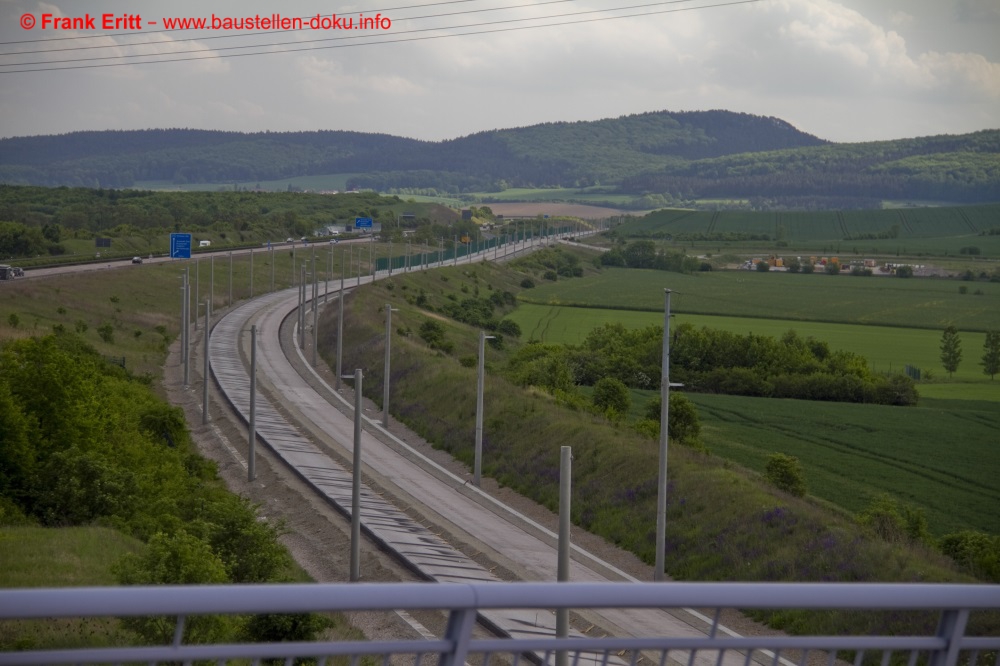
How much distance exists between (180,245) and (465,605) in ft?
335

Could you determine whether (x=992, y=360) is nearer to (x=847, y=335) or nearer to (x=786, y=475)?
(x=847, y=335)

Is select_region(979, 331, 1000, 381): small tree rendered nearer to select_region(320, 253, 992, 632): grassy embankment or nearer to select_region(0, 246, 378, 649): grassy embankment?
select_region(320, 253, 992, 632): grassy embankment

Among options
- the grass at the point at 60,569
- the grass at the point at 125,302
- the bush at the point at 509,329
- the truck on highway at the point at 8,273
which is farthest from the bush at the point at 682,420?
the truck on highway at the point at 8,273

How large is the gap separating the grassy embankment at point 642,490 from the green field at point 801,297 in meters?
62.1

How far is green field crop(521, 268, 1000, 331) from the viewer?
128m

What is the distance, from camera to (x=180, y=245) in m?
103

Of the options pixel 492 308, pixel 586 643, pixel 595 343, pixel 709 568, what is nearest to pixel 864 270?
pixel 492 308

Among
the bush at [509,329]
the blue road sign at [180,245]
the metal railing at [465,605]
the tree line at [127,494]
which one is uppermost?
the metal railing at [465,605]

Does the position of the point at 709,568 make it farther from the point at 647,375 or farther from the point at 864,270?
the point at 864,270

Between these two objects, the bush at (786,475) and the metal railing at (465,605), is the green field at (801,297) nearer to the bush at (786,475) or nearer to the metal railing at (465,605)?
the bush at (786,475)

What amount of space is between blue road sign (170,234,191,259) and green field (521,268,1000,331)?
44.3 metres

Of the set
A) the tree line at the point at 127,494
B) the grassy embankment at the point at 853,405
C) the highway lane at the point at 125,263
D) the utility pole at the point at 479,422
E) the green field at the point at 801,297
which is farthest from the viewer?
the green field at the point at 801,297

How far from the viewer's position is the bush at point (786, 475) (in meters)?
47.0

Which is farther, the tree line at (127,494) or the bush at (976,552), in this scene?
the bush at (976,552)
